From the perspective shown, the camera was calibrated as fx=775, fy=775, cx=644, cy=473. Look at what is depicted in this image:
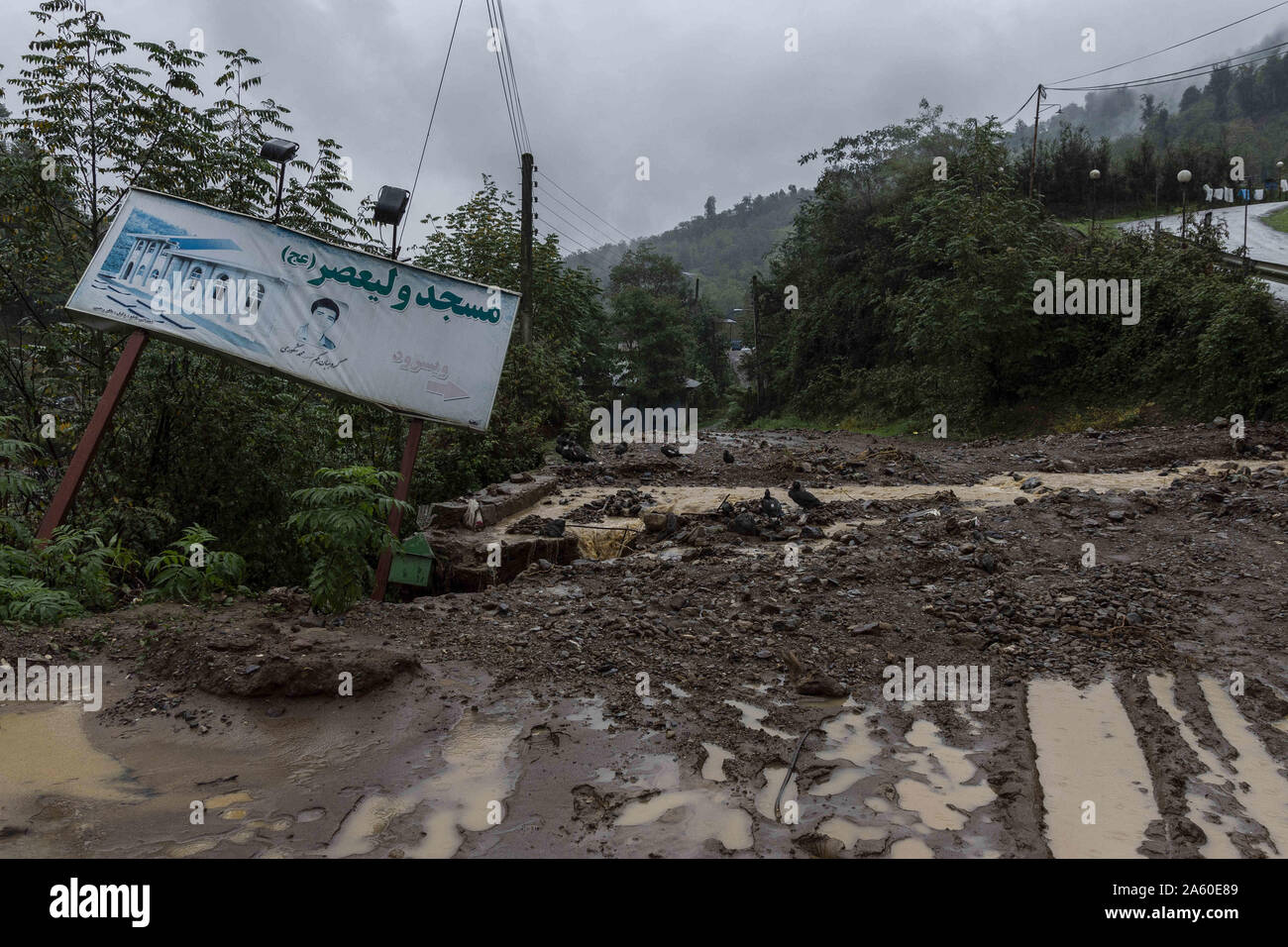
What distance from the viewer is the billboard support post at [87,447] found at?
580 cm

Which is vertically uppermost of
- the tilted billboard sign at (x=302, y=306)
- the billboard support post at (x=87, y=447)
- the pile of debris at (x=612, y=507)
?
the tilted billboard sign at (x=302, y=306)

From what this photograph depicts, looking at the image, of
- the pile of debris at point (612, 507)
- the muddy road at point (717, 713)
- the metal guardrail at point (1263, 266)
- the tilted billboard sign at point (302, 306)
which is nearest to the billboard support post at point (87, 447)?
the tilted billboard sign at point (302, 306)

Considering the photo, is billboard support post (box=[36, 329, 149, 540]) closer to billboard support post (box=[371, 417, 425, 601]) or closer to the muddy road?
the muddy road

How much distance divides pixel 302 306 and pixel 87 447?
2.05 meters

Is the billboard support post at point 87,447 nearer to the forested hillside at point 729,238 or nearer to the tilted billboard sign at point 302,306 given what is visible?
the tilted billboard sign at point 302,306

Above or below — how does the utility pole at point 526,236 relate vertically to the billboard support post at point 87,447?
above

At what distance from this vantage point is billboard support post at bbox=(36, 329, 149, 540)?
5.80m

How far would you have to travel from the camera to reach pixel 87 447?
6.02 m

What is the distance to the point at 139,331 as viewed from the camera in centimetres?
654

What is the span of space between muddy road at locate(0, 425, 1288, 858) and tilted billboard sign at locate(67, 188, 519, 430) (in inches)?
82.3

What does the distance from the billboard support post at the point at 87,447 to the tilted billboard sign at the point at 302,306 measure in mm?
321

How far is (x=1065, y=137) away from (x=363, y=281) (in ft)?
125

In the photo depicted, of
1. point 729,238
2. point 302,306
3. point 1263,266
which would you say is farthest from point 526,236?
point 729,238

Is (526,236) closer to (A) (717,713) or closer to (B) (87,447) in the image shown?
(B) (87,447)
